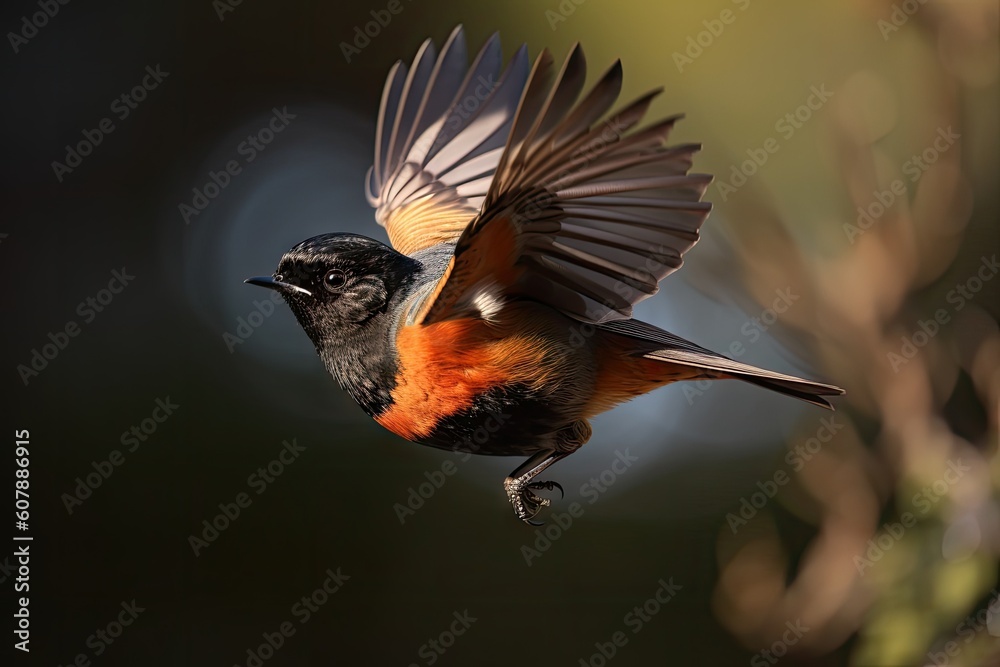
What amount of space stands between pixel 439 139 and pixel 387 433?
2.66 m

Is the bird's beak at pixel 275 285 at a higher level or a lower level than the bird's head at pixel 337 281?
lower

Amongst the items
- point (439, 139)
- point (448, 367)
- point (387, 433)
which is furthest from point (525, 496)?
point (387, 433)

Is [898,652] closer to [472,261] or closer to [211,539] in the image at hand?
[472,261]

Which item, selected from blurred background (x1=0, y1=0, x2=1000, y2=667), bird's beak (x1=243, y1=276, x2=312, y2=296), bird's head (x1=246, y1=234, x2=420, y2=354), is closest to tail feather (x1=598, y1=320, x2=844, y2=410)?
bird's head (x1=246, y1=234, x2=420, y2=354)

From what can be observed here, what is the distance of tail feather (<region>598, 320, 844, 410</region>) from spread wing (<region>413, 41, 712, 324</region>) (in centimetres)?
24

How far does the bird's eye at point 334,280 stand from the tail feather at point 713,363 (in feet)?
1.50

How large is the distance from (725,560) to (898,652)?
1.24 metres

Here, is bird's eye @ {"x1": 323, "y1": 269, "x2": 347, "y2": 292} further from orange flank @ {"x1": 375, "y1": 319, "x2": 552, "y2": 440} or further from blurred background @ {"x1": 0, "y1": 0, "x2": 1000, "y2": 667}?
blurred background @ {"x1": 0, "y1": 0, "x2": 1000, "y2": 667}

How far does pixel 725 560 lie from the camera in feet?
13.2

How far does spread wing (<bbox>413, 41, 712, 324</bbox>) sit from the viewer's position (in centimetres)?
112

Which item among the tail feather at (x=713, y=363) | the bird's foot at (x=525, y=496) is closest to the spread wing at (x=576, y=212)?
the tail feather at (x=713, y=363)

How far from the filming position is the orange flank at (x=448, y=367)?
1401mm

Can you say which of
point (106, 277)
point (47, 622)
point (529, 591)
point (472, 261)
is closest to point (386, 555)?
point (529, 591)

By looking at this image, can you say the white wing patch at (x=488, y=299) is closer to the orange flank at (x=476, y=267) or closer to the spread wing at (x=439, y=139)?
the orange flank at (x=476, y=267)
